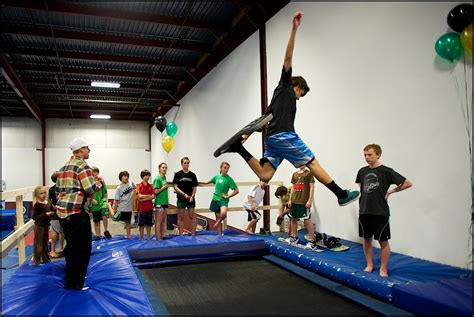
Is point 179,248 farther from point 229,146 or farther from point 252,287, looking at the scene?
point 229,146

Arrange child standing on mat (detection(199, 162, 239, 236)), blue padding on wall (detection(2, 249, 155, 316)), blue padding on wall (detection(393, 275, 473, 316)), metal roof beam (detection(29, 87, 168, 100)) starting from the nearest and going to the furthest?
blue padding on wall (detection(393, 275, 473, 316)) → blue padding on wall (detection(2, 249, 155, 316)) → child standing on mat (detection(199, 162, 239, 236)) → metal roof beam (detection(29, 87, 168, 100))

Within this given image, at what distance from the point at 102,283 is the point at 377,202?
2.50 m

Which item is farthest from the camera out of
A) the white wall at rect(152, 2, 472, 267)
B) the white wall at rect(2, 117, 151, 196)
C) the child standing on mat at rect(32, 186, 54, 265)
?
the white wall at rect(2, 117, 151, 196)

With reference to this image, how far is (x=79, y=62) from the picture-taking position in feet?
31.3

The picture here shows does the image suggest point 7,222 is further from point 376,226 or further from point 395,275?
point 395,275

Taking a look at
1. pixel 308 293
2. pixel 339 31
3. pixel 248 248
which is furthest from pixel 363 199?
pixel 339 31

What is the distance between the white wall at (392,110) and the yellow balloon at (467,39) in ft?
0.94

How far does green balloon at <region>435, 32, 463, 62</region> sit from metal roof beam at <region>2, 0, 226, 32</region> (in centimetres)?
481

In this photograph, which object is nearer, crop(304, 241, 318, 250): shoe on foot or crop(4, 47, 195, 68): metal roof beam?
crop(304, 241, 318, 250): shoe on foot

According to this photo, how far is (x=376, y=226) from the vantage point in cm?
318

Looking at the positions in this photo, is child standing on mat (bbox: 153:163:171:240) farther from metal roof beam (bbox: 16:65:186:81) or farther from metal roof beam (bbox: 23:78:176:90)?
metal roof beam (bbox: 23:78:176:90)

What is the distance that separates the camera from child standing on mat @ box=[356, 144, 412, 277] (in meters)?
3.16

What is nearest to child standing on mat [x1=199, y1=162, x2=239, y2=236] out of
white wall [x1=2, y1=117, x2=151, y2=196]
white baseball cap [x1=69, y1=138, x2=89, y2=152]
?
white baseball cap [x1=69, y1=138, x2=89, y2=152]

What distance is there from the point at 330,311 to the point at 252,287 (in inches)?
35.0
